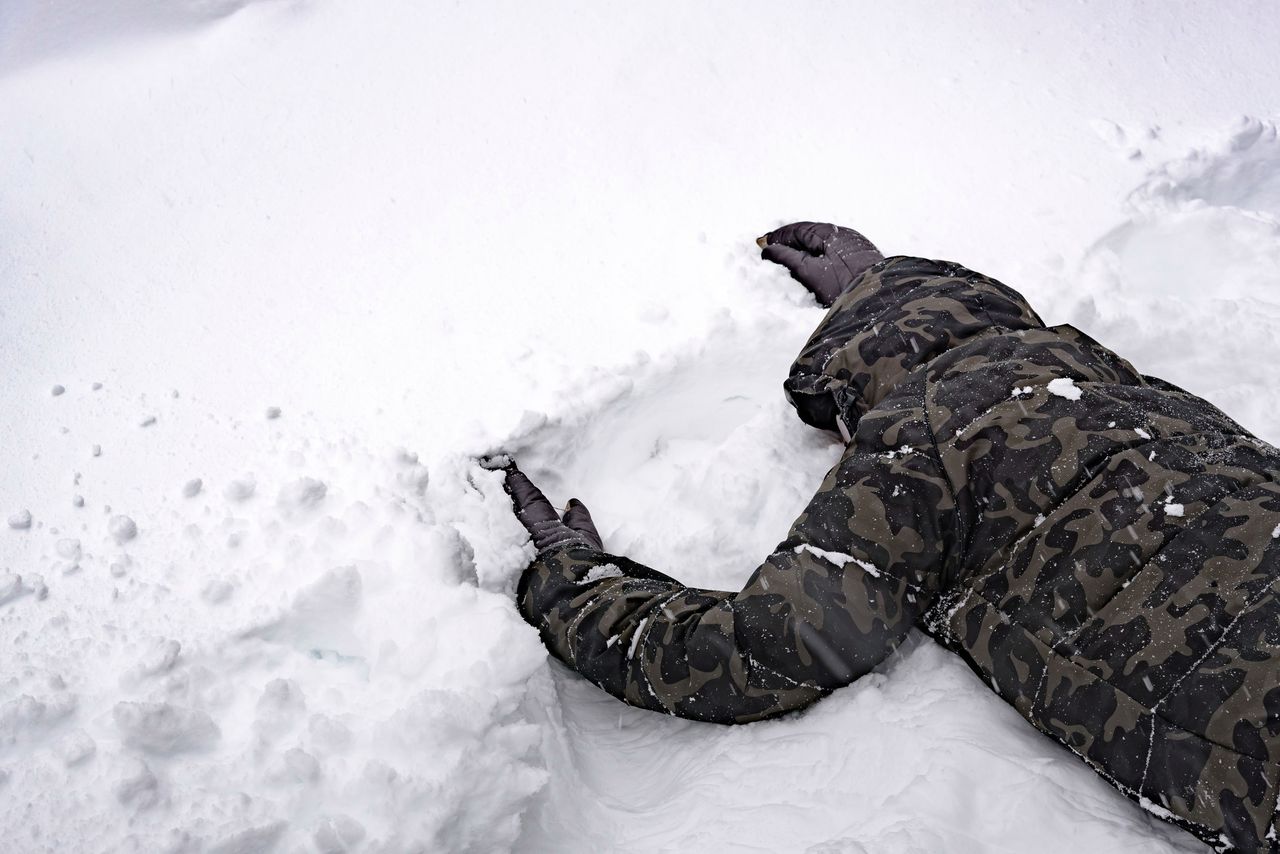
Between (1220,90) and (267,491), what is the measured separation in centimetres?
283

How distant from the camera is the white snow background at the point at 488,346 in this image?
1143mm

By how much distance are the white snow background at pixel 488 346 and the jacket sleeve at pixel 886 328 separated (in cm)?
16

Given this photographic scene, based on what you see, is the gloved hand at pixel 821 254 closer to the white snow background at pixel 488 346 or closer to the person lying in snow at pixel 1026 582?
the white snow background at pixel 488 346

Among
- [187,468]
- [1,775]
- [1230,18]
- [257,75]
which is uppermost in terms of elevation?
[1230,18]

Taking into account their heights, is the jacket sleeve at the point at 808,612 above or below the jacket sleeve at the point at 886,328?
below

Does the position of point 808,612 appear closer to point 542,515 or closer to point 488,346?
point 542,515

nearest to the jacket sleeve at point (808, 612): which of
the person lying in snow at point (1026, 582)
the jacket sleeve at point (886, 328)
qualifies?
the person lying in snow at point (1026, 582)

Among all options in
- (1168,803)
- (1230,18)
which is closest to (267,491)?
(1168,803)

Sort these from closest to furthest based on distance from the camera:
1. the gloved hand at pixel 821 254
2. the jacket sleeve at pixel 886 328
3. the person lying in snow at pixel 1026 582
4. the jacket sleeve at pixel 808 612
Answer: the person lying in snow at pixel 1026 582, the jacket sleeve at pixel 808 612, the jacket sleeve at pixel 886 328, the gloved hand at pixel 821 254

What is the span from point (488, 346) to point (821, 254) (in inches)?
30.6

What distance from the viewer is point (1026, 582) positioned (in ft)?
3.97

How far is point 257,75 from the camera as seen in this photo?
8.10 feet

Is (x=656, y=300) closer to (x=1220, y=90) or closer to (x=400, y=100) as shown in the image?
(x=400, y=100)

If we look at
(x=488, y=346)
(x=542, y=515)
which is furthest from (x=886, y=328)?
(x=488, y=346)
